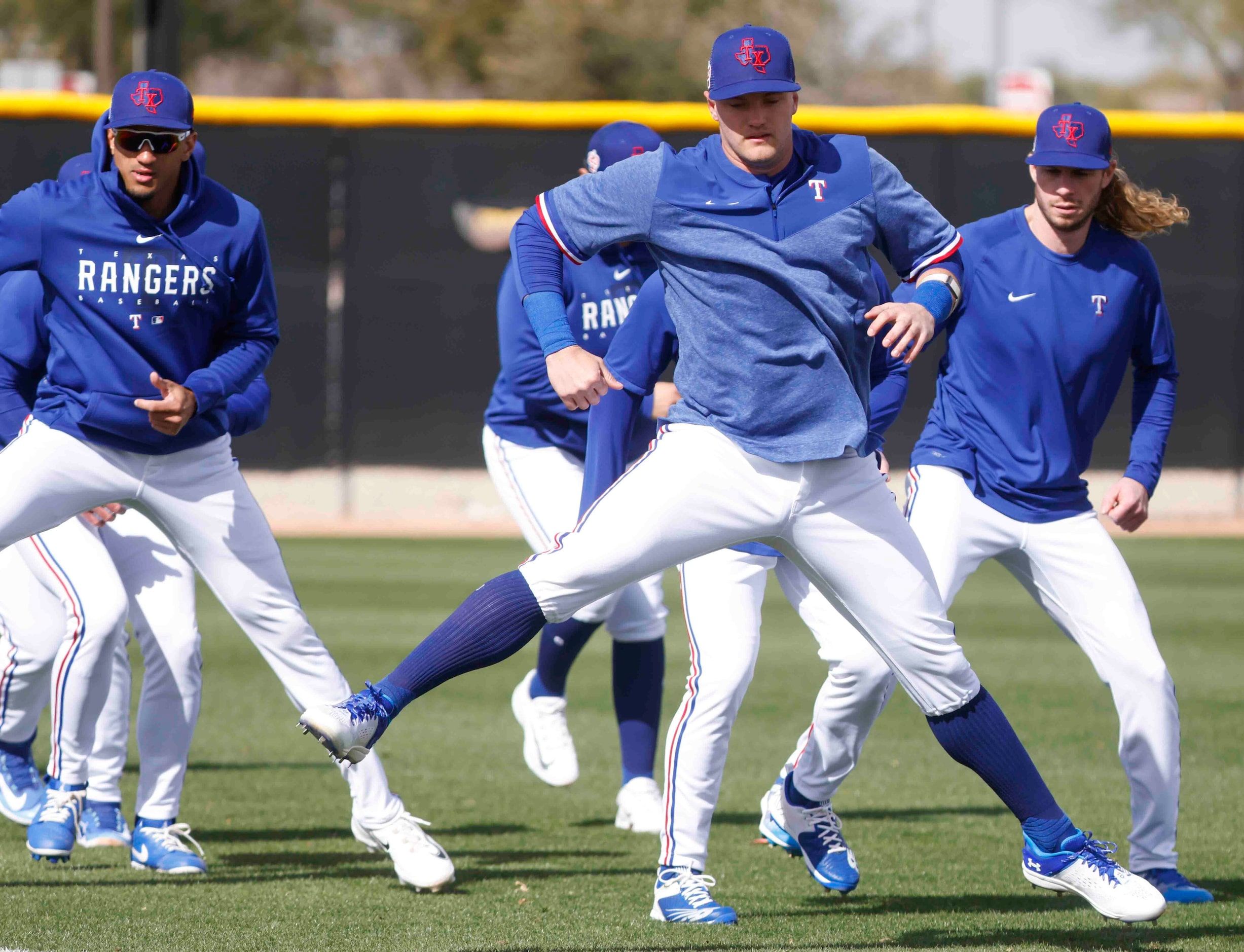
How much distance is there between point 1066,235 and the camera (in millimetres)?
5297

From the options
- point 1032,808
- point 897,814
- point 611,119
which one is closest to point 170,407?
point 1032,808

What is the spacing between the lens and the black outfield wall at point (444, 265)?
17172 mm

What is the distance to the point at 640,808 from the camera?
633 cm

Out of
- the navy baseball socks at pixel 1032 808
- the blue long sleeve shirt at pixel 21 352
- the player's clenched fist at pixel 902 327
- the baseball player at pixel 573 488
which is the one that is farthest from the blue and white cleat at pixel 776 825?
the blue long sleeve shirt at pixel 21 352

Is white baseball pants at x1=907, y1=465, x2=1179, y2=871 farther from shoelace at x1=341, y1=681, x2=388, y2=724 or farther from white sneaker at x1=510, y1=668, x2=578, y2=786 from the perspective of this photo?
white sneaker at x1=510, y1=668, x2=578, y2=786

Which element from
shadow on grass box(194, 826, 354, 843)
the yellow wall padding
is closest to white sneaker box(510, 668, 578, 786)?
shadow on grass box(194, 826, 354, 843)

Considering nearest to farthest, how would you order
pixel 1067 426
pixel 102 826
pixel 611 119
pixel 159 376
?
pixel 159 376 → pixel 1067 426 → pixel 102 826 → pixel 611 119

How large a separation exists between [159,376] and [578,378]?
59.9 inches

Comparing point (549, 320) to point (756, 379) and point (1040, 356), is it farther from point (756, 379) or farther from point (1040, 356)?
point (1040, 356)

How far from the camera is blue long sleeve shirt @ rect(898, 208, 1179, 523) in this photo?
5.22 meters

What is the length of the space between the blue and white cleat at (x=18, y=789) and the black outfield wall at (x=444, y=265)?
11.0m

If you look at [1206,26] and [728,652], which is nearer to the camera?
[728,652]

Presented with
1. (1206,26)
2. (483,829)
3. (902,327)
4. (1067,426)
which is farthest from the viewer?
(1206,26)

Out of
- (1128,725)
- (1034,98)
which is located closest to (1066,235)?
(1128,725)
